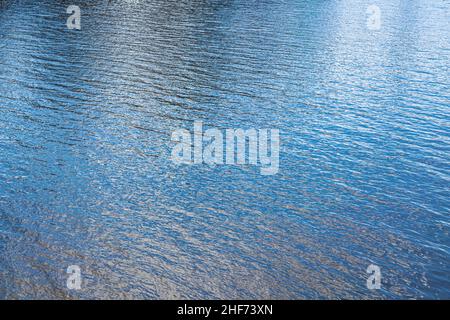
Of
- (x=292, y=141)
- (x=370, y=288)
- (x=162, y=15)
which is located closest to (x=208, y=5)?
(x=162, y=15)

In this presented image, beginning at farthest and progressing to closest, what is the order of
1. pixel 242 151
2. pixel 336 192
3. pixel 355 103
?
1. pixel 355 103
2. pixel 242 151
3. pixel 336 192

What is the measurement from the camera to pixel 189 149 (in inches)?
853

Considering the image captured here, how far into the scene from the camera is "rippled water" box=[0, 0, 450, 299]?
45.5 ft

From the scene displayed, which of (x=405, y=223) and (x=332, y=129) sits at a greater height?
(x=332, y=129)

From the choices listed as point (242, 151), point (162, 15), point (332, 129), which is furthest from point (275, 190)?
point (162, 15)

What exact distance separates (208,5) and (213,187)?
5262cm

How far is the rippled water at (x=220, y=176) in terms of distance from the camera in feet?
45.5

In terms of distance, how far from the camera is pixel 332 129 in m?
24.4

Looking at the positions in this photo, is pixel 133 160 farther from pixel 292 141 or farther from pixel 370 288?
pixel 370 288

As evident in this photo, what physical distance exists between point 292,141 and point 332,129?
255 cm

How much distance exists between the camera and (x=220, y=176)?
19.5 metres

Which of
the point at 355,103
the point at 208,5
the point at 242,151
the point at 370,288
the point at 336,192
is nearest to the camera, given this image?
the point at 370,288

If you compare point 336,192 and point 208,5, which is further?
point 208,5

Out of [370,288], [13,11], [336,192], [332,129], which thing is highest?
[13,11]
